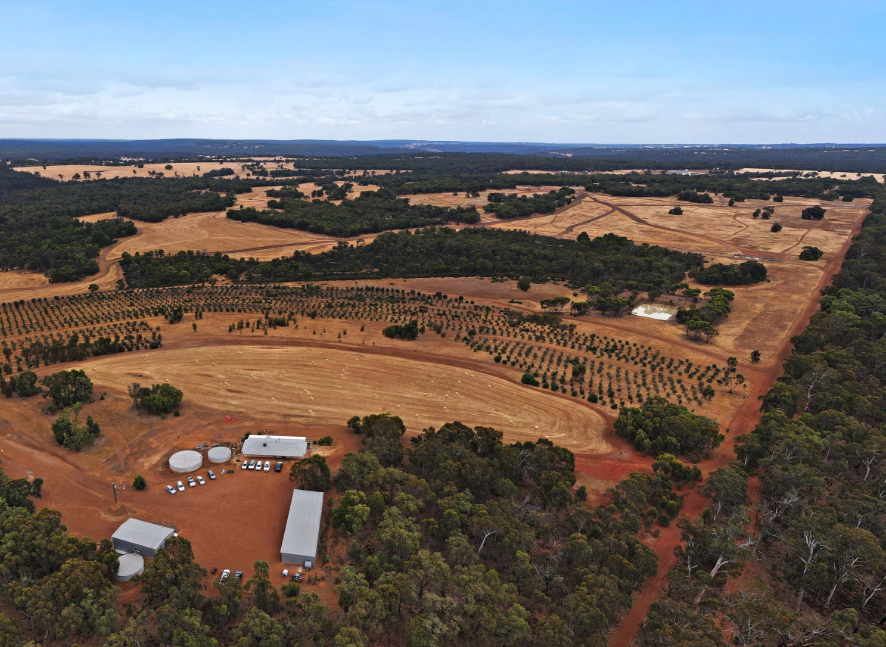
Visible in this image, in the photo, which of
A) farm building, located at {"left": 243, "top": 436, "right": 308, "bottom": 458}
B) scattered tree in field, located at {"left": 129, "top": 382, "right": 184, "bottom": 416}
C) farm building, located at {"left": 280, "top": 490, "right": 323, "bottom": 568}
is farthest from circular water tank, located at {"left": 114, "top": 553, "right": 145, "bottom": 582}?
scattered tree in field, located at {"left": 129, "top": 382, "right": 184, "bottom": 416}

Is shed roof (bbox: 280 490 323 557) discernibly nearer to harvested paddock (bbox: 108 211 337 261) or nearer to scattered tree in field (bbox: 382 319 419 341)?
scattered tree in field (bbox: 382 319 419 341)

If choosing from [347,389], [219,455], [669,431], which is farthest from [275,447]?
[669,431]

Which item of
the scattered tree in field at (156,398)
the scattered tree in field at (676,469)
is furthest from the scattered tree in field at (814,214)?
the scattered tree in field at (156,398)

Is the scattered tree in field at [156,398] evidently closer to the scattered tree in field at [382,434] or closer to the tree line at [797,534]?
the scattered tree in field at [382,434]

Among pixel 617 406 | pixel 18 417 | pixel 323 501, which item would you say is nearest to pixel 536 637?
pixel 323 501

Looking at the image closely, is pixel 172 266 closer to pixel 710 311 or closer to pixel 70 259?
pixel 70 259
